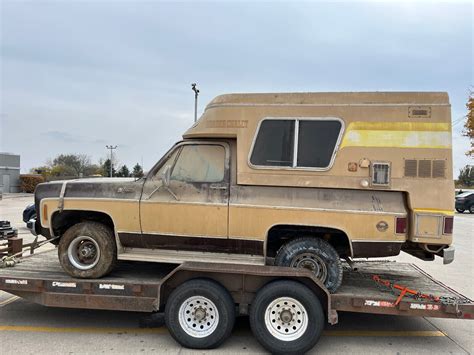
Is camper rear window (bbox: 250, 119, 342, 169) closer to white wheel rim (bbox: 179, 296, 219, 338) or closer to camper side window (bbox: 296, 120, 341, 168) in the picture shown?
camper side window (bbox: 296, 120, 341, 168)

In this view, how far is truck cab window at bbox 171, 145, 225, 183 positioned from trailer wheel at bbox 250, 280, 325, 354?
1590 millimetres

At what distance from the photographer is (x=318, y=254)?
202 inches

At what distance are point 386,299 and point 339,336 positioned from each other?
2.92ft

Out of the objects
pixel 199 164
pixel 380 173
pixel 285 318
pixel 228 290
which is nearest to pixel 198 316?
pixel 228 290

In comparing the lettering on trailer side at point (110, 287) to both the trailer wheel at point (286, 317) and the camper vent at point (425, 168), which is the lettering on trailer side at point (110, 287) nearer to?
the trailer wheel at point (286, 317)

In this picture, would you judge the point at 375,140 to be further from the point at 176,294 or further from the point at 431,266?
the point at 431,266

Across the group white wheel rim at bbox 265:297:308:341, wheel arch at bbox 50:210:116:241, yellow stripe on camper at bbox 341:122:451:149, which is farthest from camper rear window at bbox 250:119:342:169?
wheel arch at bbox 50:210:116:241

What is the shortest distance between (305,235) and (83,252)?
2878 mm

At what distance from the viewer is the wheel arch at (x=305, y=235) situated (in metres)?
5.15

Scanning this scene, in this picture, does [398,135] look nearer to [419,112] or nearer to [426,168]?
[419,112]

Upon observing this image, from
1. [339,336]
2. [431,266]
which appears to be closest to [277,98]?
[339,336]

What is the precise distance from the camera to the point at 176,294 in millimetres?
4898

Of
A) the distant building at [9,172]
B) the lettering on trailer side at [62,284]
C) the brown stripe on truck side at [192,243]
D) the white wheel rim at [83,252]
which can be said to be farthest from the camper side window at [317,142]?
the distant building at [9,172]

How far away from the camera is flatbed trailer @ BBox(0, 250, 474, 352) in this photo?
4.81 metres
